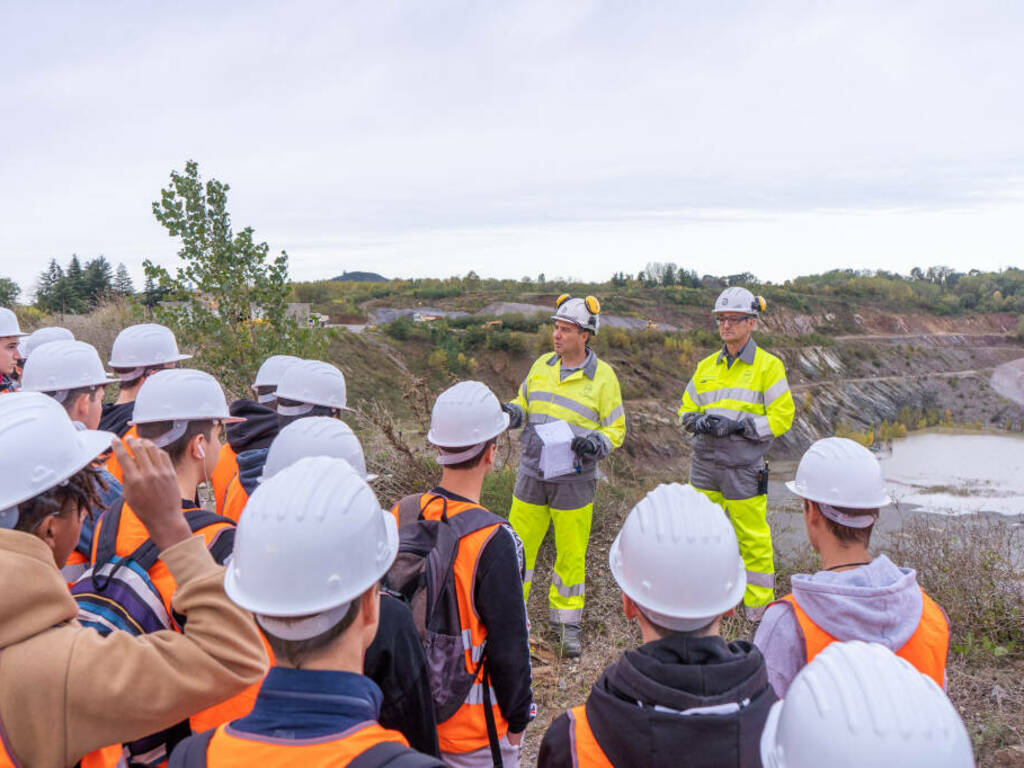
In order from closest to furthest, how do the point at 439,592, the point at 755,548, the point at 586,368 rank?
the point at 439,592 → the point at 755,548 → the point at 586,368

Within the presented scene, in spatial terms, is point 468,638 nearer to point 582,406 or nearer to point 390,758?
point 390,758

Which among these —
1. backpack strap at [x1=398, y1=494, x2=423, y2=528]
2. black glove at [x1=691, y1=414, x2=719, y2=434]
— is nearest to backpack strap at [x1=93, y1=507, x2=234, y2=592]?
backpack strap at [x1=398, y1=494, x2=423, y2=528]

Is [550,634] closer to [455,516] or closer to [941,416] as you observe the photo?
[455,516]

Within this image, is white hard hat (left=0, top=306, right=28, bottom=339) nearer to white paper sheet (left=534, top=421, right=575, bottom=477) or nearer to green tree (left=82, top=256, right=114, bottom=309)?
white paper sheet (left=534, top=421, right=575, bottom=477)

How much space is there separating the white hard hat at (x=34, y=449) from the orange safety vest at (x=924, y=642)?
2063 millimetres

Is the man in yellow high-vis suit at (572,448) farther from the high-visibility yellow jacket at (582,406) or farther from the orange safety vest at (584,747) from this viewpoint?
the orange safety vest at (584,747)

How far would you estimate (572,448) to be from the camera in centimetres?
432

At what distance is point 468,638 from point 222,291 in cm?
478

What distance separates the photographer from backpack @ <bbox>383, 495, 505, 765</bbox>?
7.02ft

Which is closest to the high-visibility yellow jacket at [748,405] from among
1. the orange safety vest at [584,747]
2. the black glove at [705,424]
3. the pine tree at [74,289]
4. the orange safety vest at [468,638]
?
the black glove at [705,424]

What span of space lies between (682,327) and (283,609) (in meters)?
45.6

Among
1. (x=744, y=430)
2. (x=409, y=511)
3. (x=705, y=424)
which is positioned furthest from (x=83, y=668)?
(x=744, y=430)

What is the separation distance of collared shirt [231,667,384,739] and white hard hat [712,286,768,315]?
13.5 feet

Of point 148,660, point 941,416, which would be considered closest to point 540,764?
point 148,660
